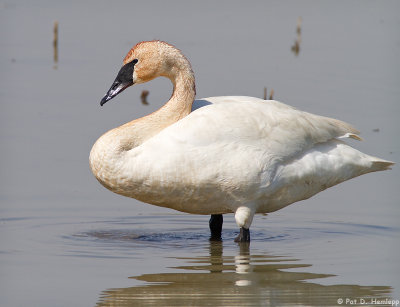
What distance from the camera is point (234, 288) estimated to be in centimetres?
740

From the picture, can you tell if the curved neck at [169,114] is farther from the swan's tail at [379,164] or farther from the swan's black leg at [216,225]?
the swan's tail at [379,164]

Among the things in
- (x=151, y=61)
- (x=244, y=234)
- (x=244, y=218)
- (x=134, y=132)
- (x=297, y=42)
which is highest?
(x=297, y=42)

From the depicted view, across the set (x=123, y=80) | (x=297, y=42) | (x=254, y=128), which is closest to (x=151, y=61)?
(x=123, y=80)

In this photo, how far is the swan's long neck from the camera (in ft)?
27.6

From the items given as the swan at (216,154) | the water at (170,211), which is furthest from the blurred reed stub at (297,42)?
the swan at (216,154)

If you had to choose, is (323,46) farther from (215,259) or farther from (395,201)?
(215,259)

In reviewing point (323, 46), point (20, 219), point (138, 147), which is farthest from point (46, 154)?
point (323, 46)

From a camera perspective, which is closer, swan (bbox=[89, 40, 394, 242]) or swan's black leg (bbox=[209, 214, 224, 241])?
swan (bbox=[89, 40, 394, 242])

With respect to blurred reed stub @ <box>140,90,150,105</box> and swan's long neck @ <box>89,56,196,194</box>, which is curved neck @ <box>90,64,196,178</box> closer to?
swan's long neck @ <box>89,56,196,194</box>

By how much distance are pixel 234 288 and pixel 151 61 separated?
2336 millimetres

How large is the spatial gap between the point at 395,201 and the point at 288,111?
1635 millimetres

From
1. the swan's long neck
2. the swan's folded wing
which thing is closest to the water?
the swan's long neck

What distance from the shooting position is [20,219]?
927 cm

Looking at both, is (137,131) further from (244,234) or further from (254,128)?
(244,234)
